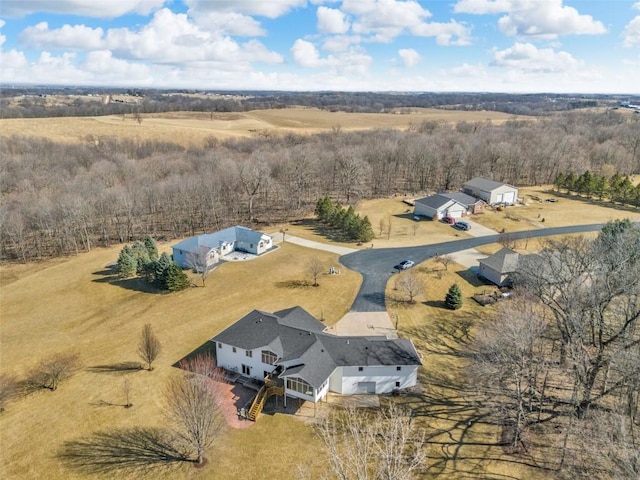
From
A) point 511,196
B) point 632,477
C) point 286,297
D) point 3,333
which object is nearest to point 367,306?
point 286,297

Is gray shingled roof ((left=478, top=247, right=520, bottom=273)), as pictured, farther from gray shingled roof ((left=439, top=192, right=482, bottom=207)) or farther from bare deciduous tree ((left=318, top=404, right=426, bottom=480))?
gray shingled roof ((left=439, top=192, right=482, bottom=207))

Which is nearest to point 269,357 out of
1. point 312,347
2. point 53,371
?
point 312,347

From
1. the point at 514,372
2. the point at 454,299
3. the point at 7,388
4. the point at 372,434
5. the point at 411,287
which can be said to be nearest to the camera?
the point at 514,372

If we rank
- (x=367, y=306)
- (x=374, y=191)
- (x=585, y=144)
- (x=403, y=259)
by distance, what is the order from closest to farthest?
(x=367, y=306)
(x=403, y=259)
(x=374, y=191)
(x=585, y=144)

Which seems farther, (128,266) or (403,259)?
(403,259)

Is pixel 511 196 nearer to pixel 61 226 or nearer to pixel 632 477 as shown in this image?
pixel 632 477

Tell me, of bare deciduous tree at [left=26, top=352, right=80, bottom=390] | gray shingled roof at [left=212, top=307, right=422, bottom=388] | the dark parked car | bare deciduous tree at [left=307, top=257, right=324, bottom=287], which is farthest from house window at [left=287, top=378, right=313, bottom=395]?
the dark parked car

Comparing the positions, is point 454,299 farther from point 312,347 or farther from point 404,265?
point 312,347
